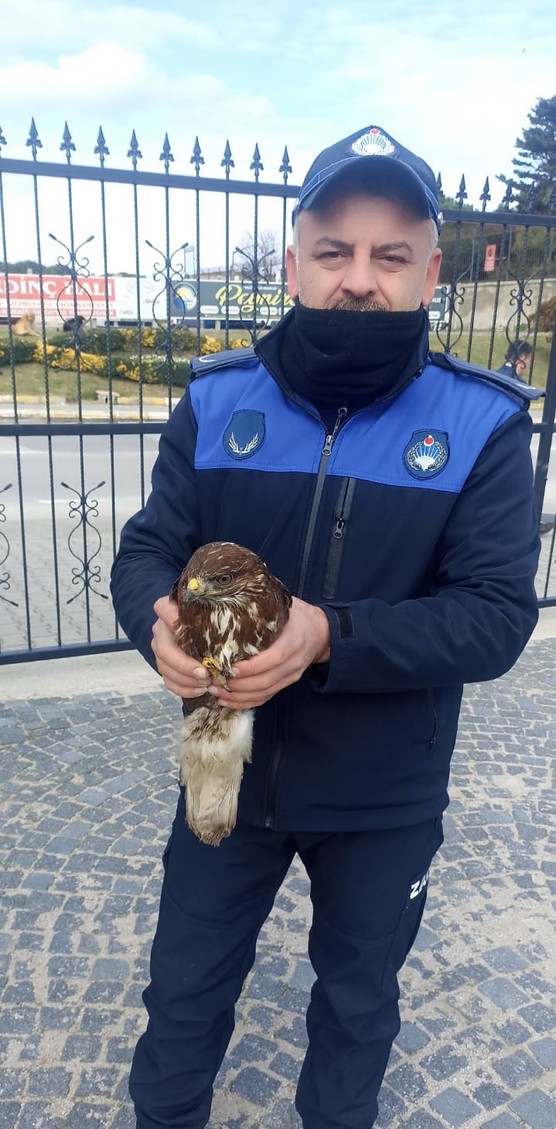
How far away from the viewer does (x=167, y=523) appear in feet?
6.83

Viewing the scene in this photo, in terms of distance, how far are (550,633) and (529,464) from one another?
5.72 metres

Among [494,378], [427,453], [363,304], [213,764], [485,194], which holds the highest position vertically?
[485,194]

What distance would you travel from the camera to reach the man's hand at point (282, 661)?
1.59 m

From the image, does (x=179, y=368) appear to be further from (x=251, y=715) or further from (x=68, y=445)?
(x=251, y=715)

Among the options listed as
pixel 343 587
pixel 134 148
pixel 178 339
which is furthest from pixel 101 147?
pixel 178 339

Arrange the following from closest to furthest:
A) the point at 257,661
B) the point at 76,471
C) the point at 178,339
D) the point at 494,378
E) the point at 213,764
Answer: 1. the point at 257,661
2. the point at 213,764
3. the point at 494,378
4. the point at 178,339
5. the point at 76,471

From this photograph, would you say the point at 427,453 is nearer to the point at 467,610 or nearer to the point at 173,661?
the point at 467,610

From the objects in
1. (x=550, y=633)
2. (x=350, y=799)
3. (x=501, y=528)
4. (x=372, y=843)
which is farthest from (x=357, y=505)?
(x=550, y=633)

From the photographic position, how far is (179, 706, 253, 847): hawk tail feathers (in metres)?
1.80

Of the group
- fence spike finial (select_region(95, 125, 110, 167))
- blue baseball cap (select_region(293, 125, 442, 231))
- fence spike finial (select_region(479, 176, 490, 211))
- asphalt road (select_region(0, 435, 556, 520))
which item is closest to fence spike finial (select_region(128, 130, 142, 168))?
fence spike finial (select_region(95, 125, 110, 167))

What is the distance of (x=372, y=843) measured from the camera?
6.59ft

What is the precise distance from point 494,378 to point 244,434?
683mm

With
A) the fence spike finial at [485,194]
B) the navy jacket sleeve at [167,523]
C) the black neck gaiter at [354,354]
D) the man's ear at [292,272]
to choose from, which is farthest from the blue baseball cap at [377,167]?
the fence spike finial at [485,194]

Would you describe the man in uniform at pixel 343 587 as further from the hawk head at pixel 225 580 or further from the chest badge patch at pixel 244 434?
the hawk head at pixel 225 580
